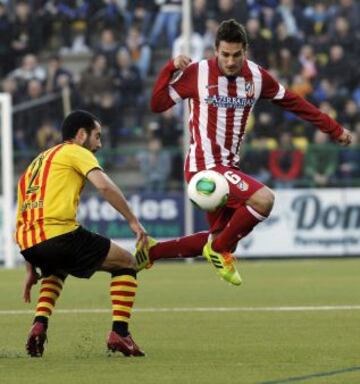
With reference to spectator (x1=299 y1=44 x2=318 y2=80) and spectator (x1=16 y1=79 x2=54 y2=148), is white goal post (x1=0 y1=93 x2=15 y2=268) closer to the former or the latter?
spectator (x1=16 y1=79 x2=54 y2=148)

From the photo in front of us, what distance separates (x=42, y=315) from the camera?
357 inches

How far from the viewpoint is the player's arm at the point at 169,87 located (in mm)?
10383

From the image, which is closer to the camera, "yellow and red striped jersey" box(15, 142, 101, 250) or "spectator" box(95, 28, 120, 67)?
"yellow and red striped jersey" box(15, 142, 101, 250)

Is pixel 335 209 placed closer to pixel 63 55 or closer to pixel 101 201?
pixel 101 201

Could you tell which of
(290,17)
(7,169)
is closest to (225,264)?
(7,169)

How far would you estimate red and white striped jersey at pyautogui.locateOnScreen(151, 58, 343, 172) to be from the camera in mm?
10531

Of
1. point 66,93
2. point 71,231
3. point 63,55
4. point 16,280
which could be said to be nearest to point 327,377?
point 71,231

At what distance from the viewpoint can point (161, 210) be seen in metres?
22.4

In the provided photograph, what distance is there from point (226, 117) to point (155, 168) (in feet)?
38.1

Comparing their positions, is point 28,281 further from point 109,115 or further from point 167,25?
point 167,25

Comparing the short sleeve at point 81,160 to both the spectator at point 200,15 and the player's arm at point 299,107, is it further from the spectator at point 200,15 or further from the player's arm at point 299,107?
the spectator at point 200,15

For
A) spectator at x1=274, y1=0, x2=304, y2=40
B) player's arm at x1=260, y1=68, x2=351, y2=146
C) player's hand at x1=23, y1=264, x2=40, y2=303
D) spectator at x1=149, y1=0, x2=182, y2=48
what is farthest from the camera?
spectator at x1=149, y1=0, x2=182, y2=48

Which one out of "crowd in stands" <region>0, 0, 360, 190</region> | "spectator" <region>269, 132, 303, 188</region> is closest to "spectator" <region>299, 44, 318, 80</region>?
"crowd in stands" <region>0, 0, 360, 190</region>

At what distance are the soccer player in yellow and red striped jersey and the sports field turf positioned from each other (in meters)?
0.27
